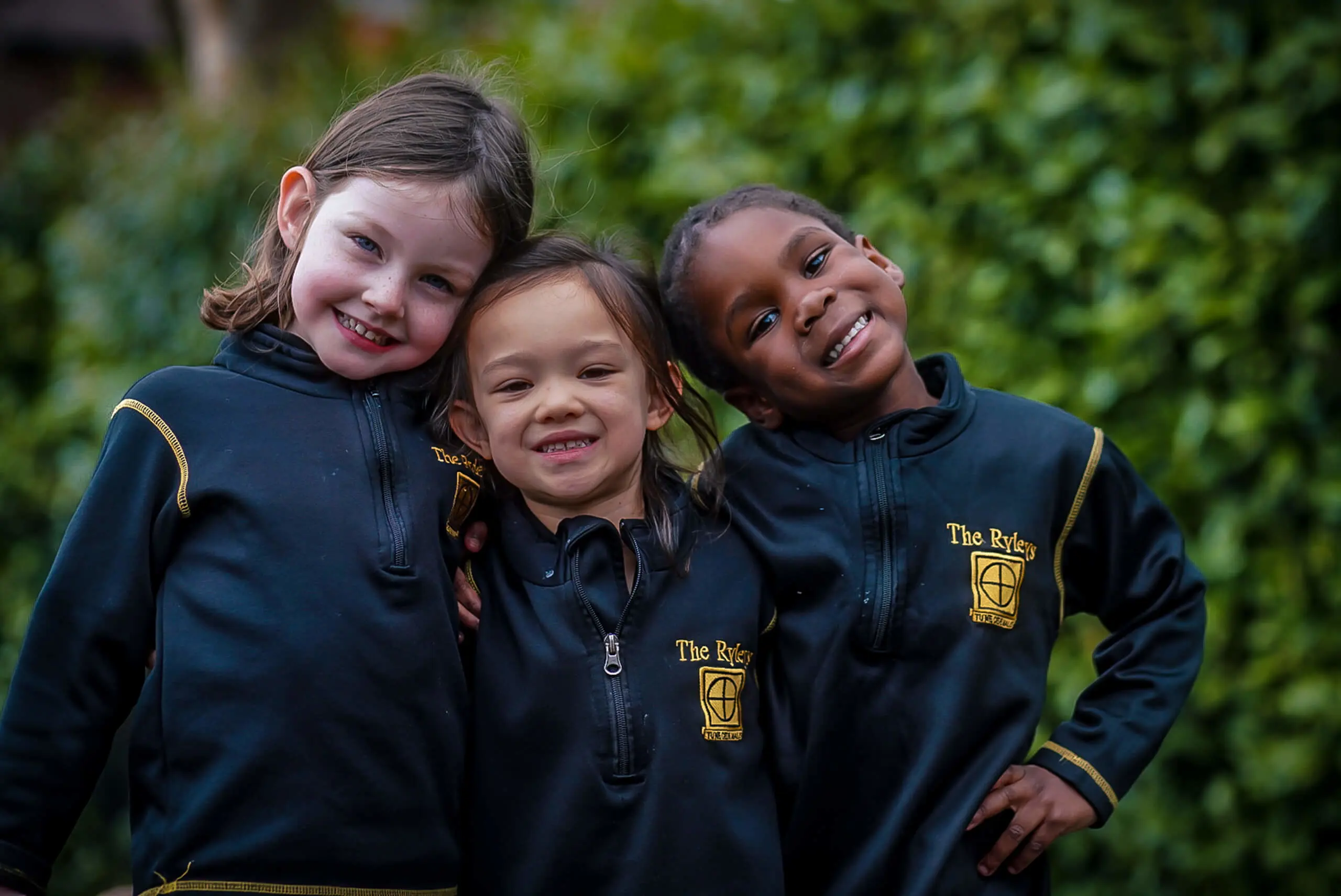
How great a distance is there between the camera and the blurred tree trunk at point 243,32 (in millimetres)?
6680

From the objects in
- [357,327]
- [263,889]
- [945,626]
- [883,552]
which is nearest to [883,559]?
[883,552]

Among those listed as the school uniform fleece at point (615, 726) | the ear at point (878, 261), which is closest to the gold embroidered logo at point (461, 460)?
the school uniform fleece at point (615, 726)

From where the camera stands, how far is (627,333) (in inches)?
82.7

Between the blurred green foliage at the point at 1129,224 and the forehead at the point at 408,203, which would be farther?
the blurred green foliage at the point at 1129,224

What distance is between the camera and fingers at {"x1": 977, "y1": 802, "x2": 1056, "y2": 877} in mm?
2037

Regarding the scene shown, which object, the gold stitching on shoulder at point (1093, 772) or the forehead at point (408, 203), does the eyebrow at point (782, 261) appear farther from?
the gold stitching on shoulder at point (1093, 772)

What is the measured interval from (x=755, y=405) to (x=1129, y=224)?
139cm

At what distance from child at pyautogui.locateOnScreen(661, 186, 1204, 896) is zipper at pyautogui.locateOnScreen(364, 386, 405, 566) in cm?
55

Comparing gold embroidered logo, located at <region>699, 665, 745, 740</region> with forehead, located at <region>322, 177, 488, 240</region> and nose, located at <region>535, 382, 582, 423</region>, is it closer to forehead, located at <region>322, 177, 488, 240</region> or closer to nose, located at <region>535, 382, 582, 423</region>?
nose, located at <region>535, 382, 582, 423</region>

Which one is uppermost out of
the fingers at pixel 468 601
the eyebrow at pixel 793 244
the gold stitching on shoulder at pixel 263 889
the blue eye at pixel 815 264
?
the eyebrow at pixel 793 244

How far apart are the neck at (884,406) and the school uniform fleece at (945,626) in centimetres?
5

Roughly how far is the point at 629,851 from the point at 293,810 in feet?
1.57

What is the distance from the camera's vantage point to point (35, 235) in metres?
7.09

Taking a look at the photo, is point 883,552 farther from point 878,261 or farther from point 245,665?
point 245,665
